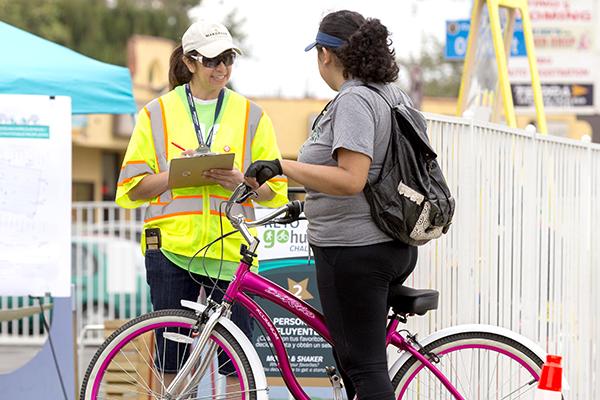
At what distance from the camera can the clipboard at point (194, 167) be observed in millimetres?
5293

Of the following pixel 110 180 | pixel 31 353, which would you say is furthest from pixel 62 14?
pixel 31 353

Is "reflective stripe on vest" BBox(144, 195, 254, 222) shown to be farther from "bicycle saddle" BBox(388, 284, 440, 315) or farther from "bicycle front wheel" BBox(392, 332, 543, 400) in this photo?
"bicycle front wheel" BBox(392, 332, 543, 400)

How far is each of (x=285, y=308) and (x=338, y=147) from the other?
2.53 ft

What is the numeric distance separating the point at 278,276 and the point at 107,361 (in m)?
1.81

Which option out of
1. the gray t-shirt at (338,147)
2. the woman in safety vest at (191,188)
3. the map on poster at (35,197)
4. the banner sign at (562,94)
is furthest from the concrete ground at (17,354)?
the gray t-shirt at (338,147)

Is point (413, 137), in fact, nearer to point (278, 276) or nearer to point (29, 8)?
point (278, 276)

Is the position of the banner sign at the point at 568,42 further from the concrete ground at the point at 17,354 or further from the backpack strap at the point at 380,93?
the backpack strap at the point at 380,93

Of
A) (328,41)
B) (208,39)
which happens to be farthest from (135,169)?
(328,41)

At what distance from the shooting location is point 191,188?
5633mm

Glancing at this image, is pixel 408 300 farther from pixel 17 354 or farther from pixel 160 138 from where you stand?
pixel 17 354

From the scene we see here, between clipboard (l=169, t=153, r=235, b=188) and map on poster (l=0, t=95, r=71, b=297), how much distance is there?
1479 millimetres

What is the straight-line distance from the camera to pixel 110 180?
118 ft

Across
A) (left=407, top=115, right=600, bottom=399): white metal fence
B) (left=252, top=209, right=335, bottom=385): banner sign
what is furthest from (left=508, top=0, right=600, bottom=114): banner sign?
(left=252, top=209, right=335, bottom=385): banner sign

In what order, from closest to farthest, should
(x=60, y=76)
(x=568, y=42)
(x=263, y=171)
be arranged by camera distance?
(x=263, y=171) < (x=60, y=76) < (x=568, y=42)
